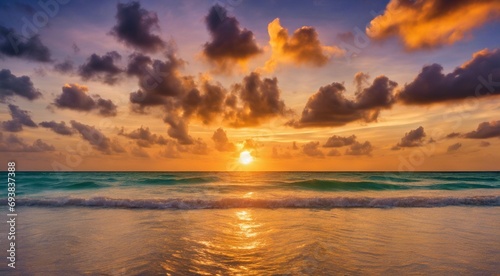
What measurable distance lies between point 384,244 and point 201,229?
6421 millimetres

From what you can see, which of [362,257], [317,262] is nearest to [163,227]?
[317,262]

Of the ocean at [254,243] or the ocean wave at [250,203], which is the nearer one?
the ocean at [254,243]

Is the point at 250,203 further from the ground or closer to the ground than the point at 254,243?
closer to the ground

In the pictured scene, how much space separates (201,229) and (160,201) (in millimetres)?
9049

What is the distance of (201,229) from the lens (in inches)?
432

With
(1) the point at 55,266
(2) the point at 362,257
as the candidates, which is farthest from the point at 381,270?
(1) the point at 55,266

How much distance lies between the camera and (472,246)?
8352 millimetres

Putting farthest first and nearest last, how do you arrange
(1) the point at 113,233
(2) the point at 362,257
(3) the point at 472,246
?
(1) the point at 113,233, (3) the point at 472,246, (2) the point at 362,257

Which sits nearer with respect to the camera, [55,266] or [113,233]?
[55,266]

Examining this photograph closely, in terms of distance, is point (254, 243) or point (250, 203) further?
point (250, 203)

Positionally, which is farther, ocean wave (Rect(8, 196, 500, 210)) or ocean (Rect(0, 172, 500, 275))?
ocean wave (Rect(8, 196, 500, 210))

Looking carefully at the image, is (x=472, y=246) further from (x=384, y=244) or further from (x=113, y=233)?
(x=113, y=233)

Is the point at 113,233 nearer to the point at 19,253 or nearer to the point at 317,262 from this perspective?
the point at 19,253

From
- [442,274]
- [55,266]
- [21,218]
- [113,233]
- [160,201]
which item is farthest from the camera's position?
[160,201]
